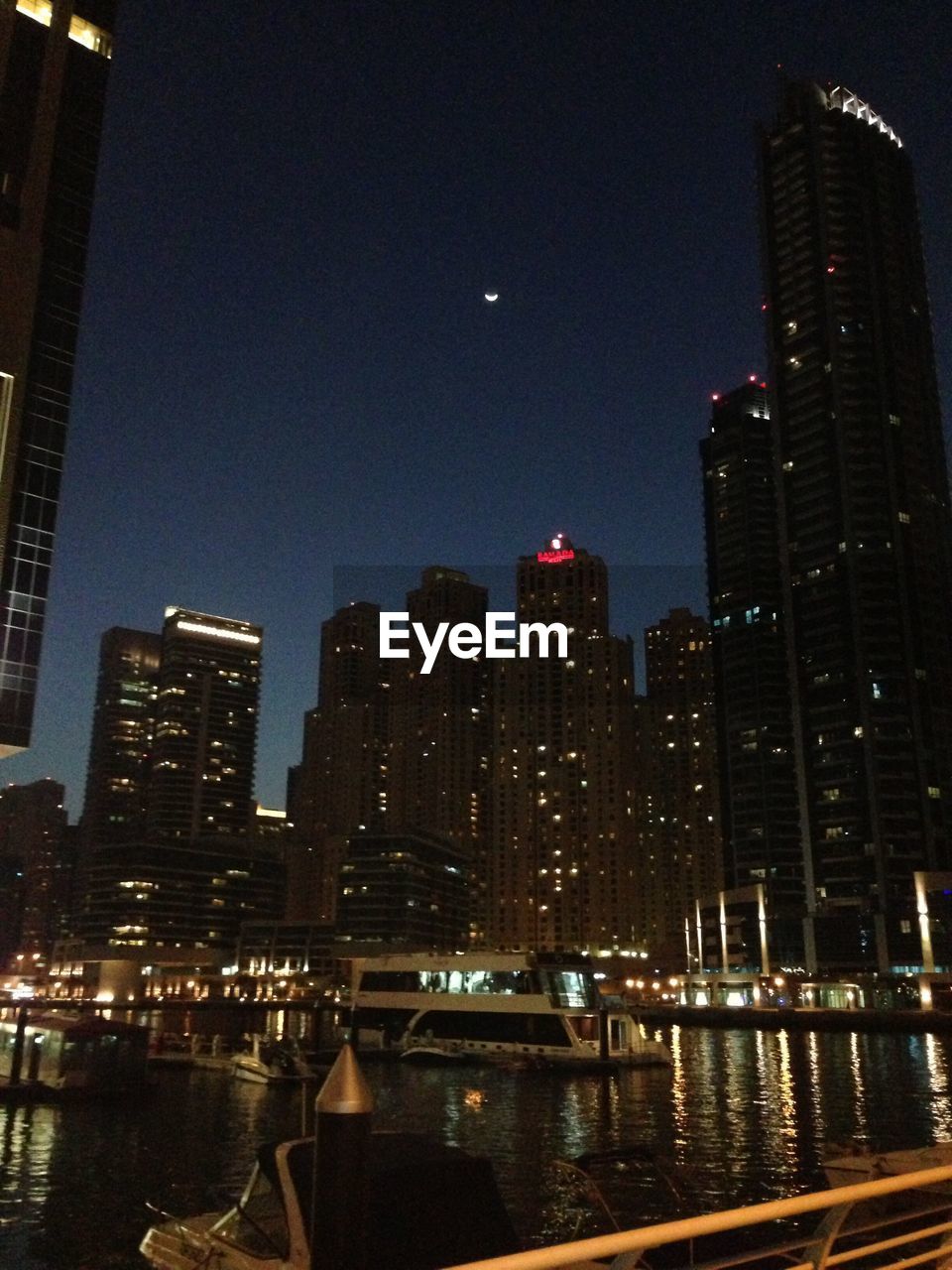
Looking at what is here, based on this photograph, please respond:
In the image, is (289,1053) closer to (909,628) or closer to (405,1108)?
(405,1108)

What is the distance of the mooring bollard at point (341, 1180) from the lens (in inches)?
237

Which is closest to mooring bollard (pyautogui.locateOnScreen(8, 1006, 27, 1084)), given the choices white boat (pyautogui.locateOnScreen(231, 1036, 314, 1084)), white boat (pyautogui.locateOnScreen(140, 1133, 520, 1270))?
white boat (pyautogui.locateOnScreen(231, 1036, 314, 1084))

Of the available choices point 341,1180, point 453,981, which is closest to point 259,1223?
point 341,1180

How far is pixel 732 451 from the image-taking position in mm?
193750

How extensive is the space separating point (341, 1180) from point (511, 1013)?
5949 cm

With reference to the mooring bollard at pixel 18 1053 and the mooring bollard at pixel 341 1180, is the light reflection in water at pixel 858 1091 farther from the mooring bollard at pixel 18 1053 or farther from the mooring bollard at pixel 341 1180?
the mooring bollard at pixel 341 1180

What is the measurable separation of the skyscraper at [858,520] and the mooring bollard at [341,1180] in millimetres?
146417

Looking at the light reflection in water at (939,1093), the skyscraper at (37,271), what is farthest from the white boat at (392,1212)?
the skyscraper at (37,271)

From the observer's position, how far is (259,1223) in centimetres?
1173

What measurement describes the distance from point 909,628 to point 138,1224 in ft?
477

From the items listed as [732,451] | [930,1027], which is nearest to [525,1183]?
[930,1027]

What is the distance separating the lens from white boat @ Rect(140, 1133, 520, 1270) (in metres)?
10.1

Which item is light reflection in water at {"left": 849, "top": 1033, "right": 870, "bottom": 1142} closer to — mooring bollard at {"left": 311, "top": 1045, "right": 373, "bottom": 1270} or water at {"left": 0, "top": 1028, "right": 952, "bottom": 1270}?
water at {"left": 0, "top": 1028, "right": 952, "bottom": 1270}

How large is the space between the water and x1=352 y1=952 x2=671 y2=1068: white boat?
9.00 ft
